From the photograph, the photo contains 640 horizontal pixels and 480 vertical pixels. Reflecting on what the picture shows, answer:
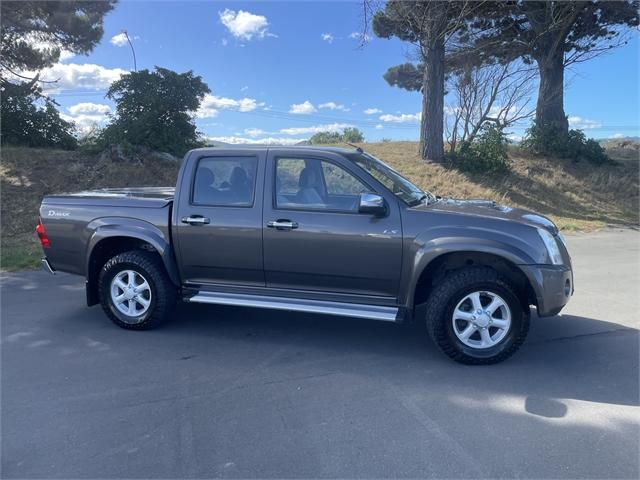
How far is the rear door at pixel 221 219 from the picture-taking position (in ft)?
15.8

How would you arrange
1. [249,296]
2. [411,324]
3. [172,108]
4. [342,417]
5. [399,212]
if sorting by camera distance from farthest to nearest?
[172,108], [411,324], [249,296], [399,212], [342,417]

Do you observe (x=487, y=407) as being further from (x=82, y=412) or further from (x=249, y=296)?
(x=82, y=412)

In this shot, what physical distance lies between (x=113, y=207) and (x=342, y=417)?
3.28 metres

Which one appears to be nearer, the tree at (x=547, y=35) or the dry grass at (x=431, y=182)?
the dry grass at (x=431, y=182)

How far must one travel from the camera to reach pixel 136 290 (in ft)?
16.9

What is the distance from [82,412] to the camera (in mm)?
3537

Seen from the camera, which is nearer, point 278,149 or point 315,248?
point 315,248

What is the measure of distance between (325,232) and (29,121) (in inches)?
544

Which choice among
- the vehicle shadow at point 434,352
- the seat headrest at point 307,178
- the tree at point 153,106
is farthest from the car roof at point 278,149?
the tree at point 153,106

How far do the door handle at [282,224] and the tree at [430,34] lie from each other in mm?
12860

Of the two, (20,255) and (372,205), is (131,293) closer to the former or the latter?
(372,205)

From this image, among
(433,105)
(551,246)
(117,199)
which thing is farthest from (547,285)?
(433,105)

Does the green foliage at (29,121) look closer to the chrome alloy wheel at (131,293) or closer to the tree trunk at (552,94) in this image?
the chrome alloy wheel at (131,293)

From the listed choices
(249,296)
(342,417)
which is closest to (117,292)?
(249,296)
